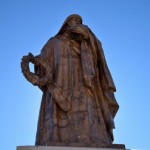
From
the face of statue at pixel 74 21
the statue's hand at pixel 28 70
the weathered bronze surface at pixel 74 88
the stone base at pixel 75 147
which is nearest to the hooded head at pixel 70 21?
the face of statue at pixel 74 21

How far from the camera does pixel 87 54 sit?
10438 mm

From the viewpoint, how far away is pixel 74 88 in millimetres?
9953

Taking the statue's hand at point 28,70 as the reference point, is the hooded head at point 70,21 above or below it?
above

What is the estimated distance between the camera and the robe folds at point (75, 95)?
9.31 meters

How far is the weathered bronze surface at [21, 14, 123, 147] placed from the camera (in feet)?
30.6

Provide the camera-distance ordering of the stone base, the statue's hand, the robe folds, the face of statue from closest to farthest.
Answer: the stone base < the robe folds < the statue's hand < the face of statue

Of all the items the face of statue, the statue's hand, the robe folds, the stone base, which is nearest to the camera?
the stone base

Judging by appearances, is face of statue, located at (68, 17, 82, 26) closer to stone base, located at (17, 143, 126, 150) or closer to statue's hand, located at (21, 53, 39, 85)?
statue's hand, located at (21, 53, 39, 85)

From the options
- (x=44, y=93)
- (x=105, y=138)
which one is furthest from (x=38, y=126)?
(x=105, y=138)

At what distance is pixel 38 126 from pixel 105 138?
168 centimetres

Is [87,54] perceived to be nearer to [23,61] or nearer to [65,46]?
[65,46]

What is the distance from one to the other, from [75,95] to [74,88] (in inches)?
8.6

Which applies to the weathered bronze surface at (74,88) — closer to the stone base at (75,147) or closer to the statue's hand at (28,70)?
the statue's hand at (28,70)

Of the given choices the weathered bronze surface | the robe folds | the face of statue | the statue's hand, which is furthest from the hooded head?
the statue's hand
